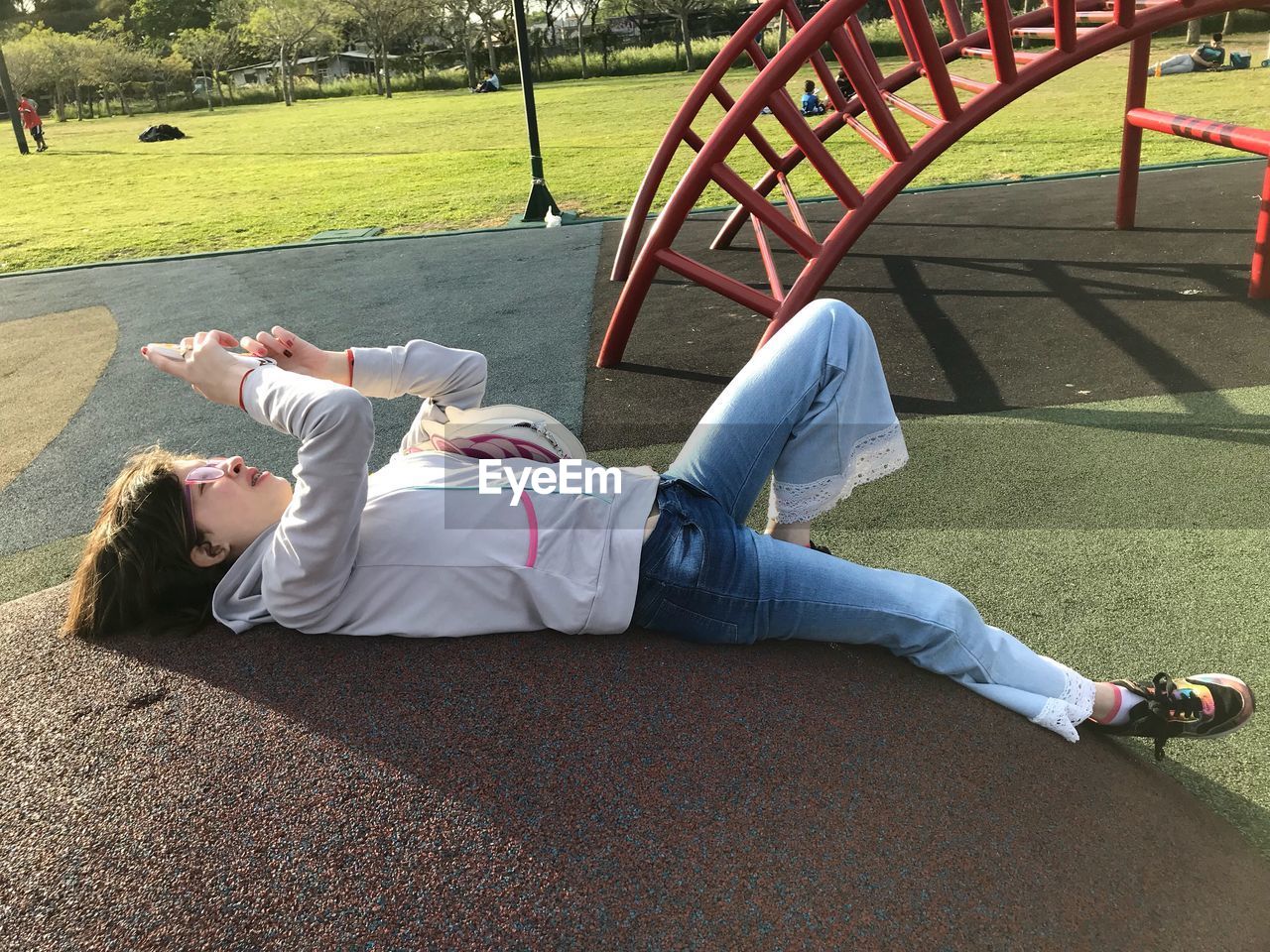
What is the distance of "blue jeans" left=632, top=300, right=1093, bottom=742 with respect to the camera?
1.78 meters

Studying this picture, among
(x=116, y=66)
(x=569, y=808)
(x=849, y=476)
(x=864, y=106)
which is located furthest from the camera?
(x=116, y=66)

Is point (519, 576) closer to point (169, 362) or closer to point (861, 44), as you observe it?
point (169, 362)

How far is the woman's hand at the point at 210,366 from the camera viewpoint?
1.77m

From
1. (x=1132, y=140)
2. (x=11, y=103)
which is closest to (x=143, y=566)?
(x=1132, y=140)

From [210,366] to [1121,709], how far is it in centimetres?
192

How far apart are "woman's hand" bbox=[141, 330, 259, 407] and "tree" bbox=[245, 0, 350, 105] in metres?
50.0

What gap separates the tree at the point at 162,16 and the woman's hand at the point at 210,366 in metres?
72.8

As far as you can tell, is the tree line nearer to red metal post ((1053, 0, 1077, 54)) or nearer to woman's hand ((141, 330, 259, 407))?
red metal post ((1053, 0, 1077, 54))

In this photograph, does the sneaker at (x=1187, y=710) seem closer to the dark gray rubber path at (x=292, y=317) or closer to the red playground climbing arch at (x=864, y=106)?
the red playground climbing arch at (x=864, y=106)

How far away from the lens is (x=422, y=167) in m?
13.0

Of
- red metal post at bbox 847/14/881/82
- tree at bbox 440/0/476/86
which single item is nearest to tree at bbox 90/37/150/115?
tree at bbox 440/0/476/86

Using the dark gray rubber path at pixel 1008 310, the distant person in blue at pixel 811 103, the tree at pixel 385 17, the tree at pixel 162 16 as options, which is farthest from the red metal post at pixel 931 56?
the tree at pixel 162 16

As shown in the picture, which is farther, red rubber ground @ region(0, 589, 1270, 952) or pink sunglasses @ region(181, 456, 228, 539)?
pink sunglasses @ region(181, 456, 228, 539)

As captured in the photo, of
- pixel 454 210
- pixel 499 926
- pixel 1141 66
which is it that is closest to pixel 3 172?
pixel 454 210
